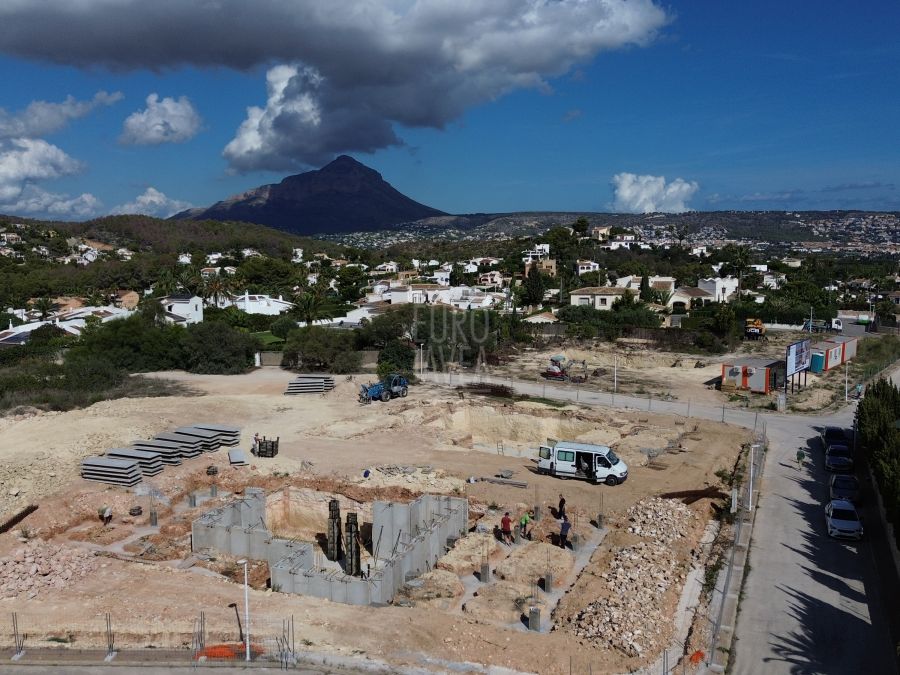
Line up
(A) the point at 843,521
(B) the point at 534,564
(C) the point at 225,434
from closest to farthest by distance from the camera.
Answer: (B) the point at 534,564
(A) the point at 843,521
(C) the point at 225,434

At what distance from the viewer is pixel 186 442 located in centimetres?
2623

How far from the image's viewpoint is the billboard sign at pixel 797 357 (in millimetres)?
38344

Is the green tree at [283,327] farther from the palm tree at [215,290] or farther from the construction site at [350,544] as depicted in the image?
the construction site at [350,544]

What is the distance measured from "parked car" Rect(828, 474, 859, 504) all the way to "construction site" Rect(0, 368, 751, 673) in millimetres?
3320

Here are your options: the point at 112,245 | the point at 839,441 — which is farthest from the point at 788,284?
the point at 112,245

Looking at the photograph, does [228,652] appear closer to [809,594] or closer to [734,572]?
[734,572]

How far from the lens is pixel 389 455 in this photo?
26.7 metres

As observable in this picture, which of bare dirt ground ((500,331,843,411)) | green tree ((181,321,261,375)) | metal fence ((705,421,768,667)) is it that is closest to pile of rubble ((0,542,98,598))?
metal fence ((705,421,768,667))

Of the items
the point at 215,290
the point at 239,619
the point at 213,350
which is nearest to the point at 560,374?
the point at 213,350

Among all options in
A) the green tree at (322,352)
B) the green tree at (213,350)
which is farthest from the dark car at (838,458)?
the green tree at (213,350)

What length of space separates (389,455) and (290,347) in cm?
2197

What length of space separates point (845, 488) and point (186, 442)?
75.4ft

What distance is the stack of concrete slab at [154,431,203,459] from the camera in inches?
1019

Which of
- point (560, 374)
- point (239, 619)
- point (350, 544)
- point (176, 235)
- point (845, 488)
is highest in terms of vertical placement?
point (176, 235)
